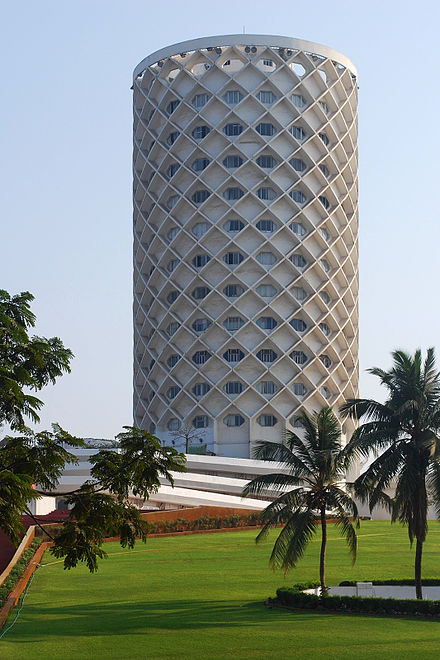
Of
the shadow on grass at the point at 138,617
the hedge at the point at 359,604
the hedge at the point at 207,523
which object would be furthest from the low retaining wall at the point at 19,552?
the hedge at the point at 359,604

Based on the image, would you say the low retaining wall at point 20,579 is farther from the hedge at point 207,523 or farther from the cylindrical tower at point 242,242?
the cylindrical tower at point 242,242

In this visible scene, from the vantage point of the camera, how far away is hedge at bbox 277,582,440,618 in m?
26.6

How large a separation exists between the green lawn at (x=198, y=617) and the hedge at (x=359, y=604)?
545 millimetres

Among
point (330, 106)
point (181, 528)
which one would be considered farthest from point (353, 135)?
point (181, 528)

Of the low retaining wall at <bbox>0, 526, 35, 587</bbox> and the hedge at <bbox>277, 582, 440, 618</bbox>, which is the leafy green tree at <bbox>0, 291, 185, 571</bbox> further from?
the low retaining wall at <bbox>0, 526, 35, 587</bbox>

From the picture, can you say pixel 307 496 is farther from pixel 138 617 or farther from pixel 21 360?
pixel 21 360

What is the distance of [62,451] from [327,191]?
238ft

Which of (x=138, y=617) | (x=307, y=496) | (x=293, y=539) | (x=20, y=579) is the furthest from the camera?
(x=20, y=579)

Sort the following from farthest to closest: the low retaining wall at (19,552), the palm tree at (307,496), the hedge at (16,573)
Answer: the low retaining wall at (19,552) → the palm tree at (307,496) → the hedge at (16,573)

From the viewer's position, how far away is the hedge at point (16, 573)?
28.0 m

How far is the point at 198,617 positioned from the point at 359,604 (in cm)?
440

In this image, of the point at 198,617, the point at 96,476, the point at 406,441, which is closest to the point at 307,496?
the point at 406,441

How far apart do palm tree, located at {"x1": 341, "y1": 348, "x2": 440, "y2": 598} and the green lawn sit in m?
3.72

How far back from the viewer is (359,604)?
27.2m
